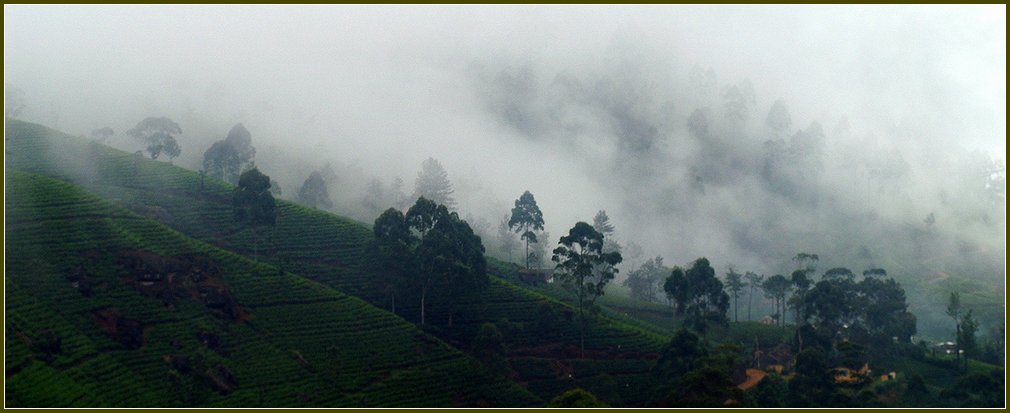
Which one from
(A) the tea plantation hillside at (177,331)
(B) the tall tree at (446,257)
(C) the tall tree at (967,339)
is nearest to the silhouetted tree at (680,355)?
(A) the tea plantation hillside at (177,331)

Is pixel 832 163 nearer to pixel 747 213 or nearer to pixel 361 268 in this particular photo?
pixel 747 213

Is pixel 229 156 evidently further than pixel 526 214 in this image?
Yes

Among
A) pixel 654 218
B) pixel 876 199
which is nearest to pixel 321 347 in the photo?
pixel 654 218

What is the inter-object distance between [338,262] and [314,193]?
40.8m

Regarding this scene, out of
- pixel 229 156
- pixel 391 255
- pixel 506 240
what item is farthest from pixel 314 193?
pixel 391 255

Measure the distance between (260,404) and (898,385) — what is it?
166 feet

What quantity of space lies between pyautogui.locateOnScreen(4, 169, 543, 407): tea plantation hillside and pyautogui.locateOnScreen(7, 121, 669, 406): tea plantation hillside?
387 centimetres

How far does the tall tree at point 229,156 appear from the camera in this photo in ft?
377

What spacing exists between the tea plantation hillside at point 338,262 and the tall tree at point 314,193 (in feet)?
76.1

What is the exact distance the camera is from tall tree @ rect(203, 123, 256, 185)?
4528 inches

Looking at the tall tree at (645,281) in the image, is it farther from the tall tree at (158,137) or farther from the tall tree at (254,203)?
the tall tree at (158,137)

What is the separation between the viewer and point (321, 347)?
64.9m

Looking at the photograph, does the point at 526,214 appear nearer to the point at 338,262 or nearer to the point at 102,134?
the point at 338,262

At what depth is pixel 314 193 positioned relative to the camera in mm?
119938
